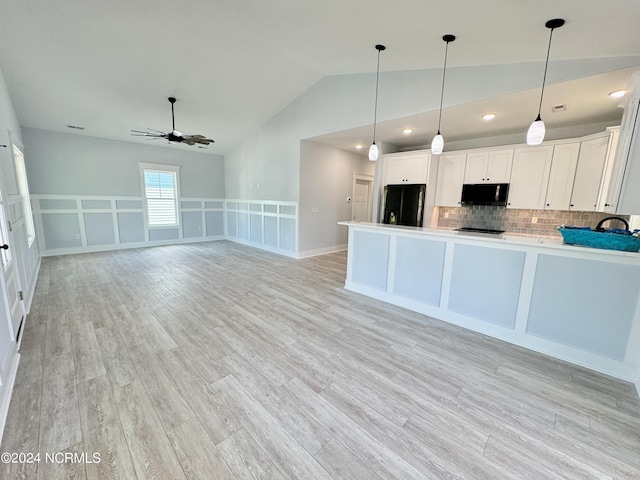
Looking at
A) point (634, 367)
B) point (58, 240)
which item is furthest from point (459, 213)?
point (58, 240)

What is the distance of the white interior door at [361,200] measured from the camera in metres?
6.95

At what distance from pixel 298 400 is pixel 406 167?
452 centimetres

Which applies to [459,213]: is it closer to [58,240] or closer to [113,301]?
[113,301]

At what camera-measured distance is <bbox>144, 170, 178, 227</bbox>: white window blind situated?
680cm

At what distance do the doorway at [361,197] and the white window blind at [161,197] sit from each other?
5149 mm

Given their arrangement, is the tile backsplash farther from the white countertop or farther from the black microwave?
the white countertop

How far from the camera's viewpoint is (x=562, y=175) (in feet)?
12.4

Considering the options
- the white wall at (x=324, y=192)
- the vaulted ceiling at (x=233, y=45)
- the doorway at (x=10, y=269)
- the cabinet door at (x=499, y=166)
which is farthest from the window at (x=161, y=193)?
the cabinet door at (x=499, y=166)

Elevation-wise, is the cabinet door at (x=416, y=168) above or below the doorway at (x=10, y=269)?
above

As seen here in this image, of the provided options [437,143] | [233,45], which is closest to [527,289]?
[437,143]

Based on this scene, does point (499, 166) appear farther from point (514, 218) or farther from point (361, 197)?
point (361, 197)

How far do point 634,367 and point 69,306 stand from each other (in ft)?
19.2

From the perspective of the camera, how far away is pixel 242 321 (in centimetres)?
288

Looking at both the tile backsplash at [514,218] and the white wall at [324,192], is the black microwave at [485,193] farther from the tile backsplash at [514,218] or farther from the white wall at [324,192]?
the white wall at [324,192]
